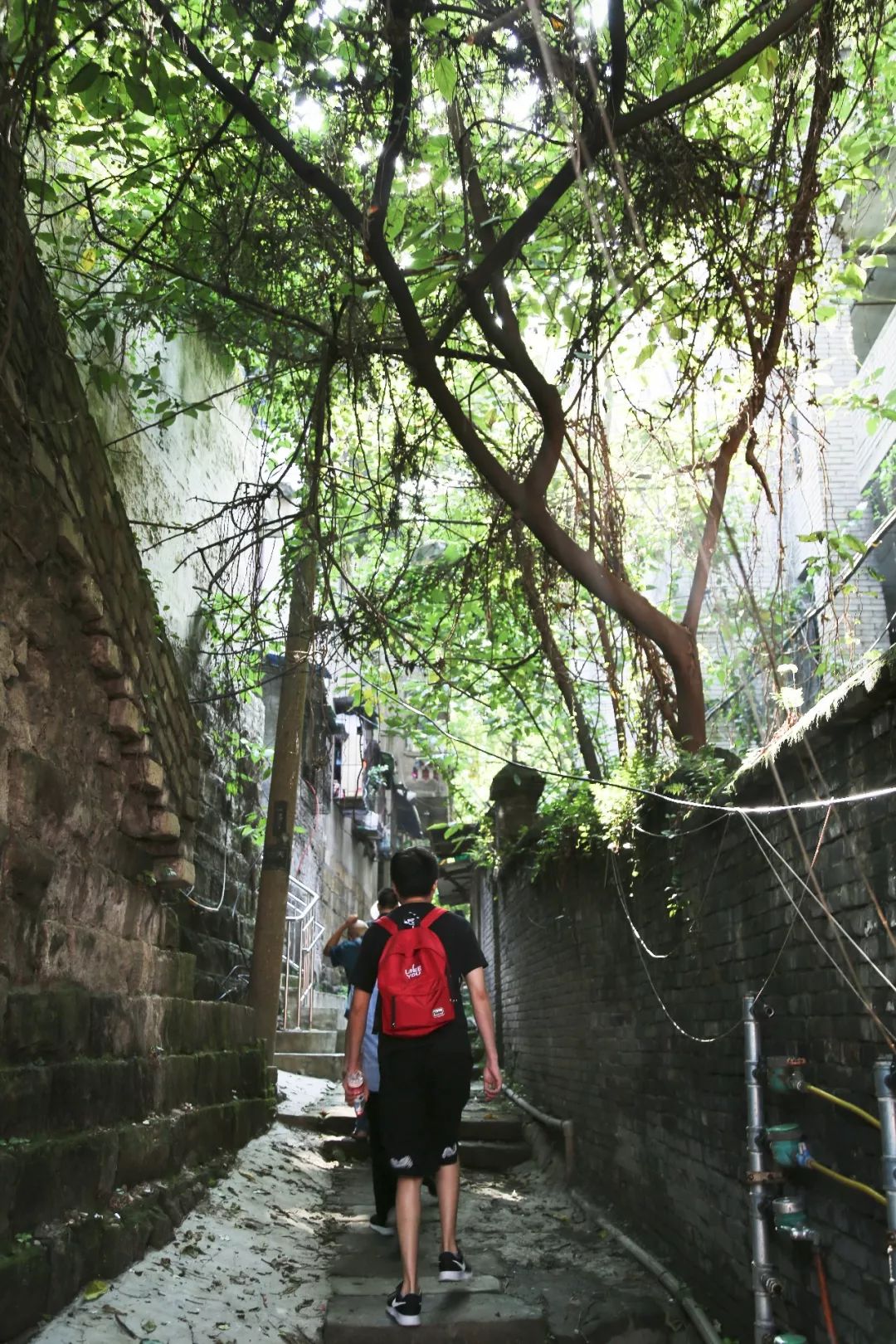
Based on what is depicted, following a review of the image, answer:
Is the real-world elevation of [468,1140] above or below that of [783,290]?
below

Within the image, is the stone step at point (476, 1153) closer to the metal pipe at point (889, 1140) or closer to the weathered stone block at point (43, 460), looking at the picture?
the weathered stone block at point (43, 460)

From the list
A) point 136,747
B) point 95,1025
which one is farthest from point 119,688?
point 95,1025

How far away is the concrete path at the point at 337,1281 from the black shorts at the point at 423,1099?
0.56 m

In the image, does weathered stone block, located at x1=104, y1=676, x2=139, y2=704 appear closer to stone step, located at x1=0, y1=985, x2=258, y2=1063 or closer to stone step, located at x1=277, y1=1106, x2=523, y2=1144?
stone step, located at x1=0, y1=985, x2=258, y2=1063

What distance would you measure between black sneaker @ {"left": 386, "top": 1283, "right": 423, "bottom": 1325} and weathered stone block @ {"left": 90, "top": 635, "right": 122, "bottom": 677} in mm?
2459

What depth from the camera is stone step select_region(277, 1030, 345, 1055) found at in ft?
36.3

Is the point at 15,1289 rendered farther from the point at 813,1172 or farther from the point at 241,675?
the point at 241,675

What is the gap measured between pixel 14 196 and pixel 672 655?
11.8 feet

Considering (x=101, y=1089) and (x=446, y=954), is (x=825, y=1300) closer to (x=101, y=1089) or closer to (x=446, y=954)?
(x=446, y=954)

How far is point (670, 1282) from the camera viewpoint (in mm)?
A: 4738

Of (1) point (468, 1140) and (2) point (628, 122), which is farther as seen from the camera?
(1) point (468, 1140)

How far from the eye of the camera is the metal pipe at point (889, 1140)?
8.93 feet

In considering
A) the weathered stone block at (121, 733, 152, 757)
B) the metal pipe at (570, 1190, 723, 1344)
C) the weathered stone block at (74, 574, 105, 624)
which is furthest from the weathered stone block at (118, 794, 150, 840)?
the metal pipe at (570, 1190, 723, 1344)

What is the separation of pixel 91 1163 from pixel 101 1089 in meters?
0.29
